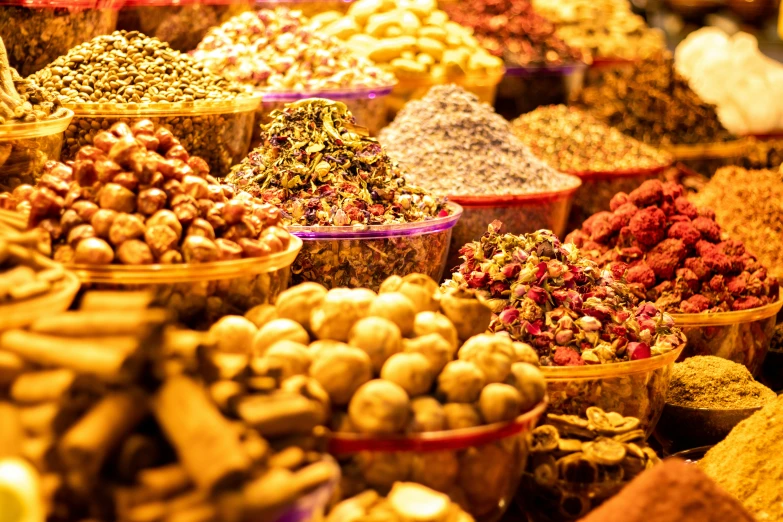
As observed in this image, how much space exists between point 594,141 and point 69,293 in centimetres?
262

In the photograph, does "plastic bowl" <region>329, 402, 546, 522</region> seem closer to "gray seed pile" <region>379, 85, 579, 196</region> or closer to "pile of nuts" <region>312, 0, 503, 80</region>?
"gray seed pile" <region>379, 85, 579, 196</region>

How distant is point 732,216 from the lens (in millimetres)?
3150

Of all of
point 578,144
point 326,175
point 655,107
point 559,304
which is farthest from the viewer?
point 655,107

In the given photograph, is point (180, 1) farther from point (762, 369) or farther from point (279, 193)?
point (762, 369)

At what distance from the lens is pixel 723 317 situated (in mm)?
2414

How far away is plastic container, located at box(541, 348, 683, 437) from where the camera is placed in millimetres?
1874

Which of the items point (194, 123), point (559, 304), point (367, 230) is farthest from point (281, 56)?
point (559, 304)

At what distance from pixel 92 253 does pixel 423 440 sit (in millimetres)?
625

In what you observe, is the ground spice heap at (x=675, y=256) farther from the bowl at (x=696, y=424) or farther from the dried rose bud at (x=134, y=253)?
the dried rose bud at (x=134, y=253)

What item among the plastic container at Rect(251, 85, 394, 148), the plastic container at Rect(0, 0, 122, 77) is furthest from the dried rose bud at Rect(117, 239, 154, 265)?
the plastic container at Rect(251, 85, 394, 148)

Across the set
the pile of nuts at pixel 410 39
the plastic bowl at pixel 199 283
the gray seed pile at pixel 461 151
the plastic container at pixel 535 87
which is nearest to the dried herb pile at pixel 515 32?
the plastic container at pixel 535 87

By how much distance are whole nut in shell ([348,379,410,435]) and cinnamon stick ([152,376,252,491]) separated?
0.86 feet

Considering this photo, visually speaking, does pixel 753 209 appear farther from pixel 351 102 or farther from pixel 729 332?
pixel 351 102

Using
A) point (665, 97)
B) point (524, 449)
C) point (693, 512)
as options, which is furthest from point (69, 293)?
point (665, 97)
